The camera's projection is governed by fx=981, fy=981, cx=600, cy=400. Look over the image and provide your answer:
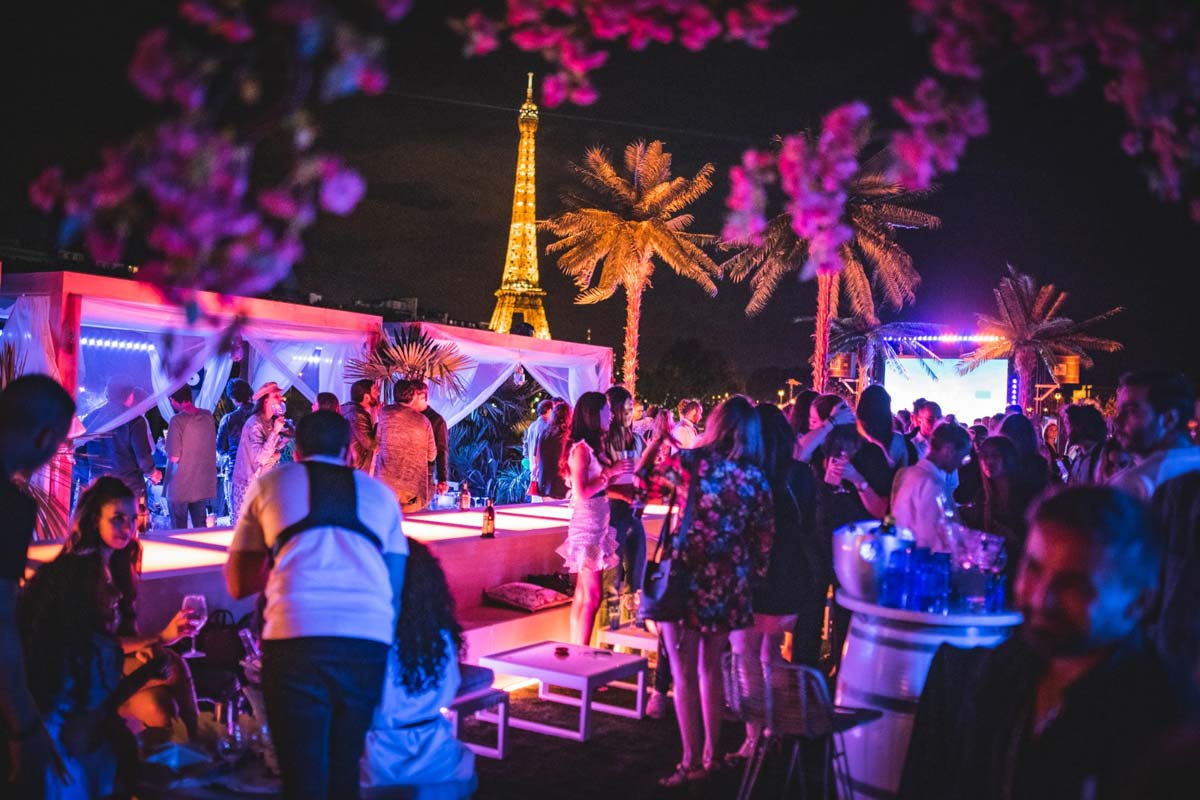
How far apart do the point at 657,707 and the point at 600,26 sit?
17.5 ft

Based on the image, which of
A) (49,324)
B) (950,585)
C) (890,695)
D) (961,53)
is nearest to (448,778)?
(890,695)

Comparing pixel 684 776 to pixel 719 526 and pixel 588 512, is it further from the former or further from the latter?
pixel 588 512

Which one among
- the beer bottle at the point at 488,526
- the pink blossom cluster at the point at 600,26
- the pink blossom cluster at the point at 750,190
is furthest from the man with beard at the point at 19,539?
the beer bottle at the point at 488,526

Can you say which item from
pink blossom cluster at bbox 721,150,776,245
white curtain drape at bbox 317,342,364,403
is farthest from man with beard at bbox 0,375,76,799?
white curtain drape at bbox 317,342,364,403

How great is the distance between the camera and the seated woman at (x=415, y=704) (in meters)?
4.16

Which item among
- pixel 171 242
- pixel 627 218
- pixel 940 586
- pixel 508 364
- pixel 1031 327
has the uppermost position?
pixel 627 218

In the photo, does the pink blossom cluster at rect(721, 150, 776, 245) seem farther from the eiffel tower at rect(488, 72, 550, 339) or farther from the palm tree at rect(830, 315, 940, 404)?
the eiffel tower at rect(488, 72, 550, 339)

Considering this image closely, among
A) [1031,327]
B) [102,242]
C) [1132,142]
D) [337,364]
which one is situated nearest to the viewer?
[102,242]

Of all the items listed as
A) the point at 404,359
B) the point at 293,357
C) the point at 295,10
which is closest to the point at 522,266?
the point at 293,357

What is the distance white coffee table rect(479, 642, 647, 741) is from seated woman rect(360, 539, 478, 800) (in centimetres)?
163

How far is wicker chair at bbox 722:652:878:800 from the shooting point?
4.19 meters

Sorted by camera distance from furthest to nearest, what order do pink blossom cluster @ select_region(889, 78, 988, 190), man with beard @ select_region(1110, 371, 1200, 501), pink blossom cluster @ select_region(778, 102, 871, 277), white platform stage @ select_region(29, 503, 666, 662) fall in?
white platform stage @ select_region(29, 503, 666, 662) → man with beard @ select_region(1110, 371, 1200, 501) → pink blossom cluster @ select_region(778, 102, 871, 277) → pink blossom cluster @ select_region(889, 78, 988, 190)

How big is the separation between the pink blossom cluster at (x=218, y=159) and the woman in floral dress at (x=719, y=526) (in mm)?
3262

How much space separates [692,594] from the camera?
16.3 ft
